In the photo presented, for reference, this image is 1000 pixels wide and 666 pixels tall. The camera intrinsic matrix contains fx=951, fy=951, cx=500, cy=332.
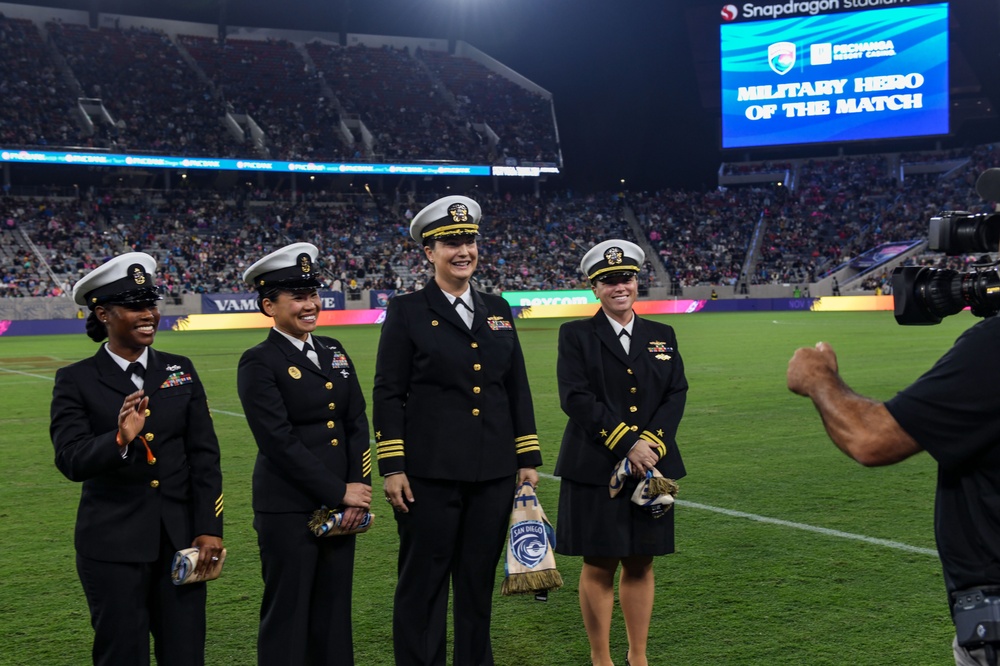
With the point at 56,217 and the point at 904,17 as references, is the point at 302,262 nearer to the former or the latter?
the point at 56,217

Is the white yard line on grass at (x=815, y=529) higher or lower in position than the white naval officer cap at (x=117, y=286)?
lower

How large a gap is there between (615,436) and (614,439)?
0.05 feet

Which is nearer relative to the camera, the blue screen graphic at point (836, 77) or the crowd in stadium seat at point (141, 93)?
the crowd in stadium seat at point (141, 93)

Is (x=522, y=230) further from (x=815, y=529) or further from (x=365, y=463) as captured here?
(x=365, y=463)

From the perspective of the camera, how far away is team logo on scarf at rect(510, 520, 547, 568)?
4215mm

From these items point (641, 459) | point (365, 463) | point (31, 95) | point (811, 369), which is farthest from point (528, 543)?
point (31, 95)

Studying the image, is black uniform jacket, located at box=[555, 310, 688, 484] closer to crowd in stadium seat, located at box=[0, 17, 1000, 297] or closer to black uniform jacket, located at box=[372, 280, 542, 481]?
black uniform jacket, located at box=[372, 280, 542, 481]

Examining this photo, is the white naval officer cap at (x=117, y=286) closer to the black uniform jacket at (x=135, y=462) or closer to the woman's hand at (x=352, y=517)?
the black uniform jacket at (x=135, y=462)

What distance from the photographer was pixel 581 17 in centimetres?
5194

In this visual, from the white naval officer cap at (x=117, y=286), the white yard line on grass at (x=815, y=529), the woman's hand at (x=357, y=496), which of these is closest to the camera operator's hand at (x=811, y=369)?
the woman's hand at (x=357, y=496)

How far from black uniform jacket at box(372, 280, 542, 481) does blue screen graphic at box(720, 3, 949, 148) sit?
4905 centimetres

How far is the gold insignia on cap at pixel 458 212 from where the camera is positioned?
4379mm

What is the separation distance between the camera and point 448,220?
4379 mm

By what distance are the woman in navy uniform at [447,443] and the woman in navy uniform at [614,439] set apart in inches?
16.2
